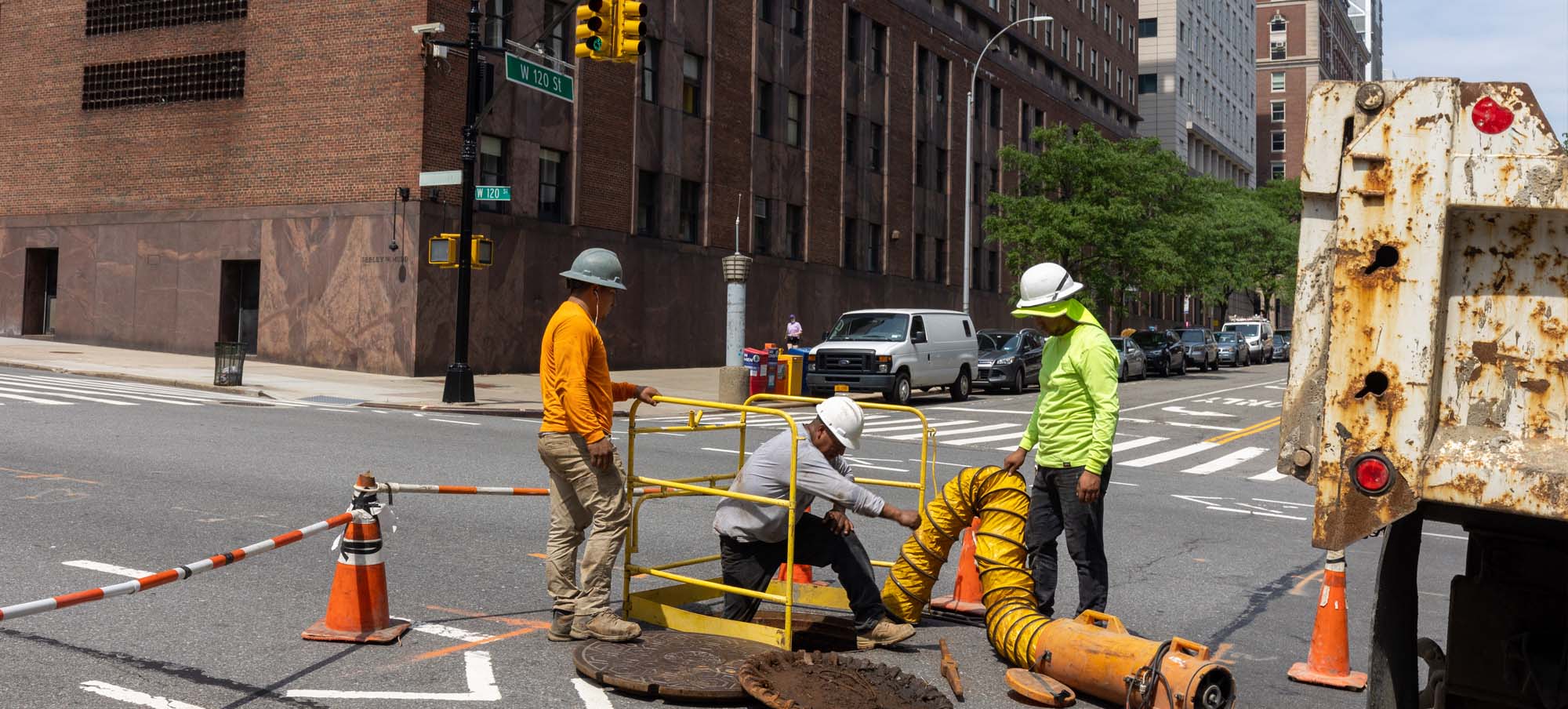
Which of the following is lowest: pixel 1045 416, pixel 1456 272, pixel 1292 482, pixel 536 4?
pixel 1292 482

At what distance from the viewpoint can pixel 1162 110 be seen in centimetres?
8619

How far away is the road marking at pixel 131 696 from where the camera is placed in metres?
5.16

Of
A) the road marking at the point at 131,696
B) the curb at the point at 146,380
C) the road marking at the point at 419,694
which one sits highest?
the curb at the point at 146,380

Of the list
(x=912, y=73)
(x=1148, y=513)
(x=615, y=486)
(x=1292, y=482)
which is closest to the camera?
(x=615, y=486)

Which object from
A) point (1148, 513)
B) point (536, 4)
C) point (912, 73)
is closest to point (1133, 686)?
point (1148, 513)

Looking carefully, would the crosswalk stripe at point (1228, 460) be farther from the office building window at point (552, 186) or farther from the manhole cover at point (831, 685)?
the office building window at point (552, 186)

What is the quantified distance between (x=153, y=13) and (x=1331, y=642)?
3341 cm

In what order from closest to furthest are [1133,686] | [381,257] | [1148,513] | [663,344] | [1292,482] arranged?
[1133,686]
[1148,513]
[1292,482]
[381,257]
[663,344]

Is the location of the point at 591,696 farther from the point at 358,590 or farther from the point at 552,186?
the point at 552,186

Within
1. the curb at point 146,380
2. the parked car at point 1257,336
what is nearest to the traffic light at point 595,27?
the curb at point 146,380

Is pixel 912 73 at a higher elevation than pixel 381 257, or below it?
higher

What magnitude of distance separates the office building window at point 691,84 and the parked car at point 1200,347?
66.6 feet

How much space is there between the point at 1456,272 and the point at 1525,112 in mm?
459

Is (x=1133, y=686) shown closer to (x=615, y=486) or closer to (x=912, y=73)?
(x=615, y=486)
